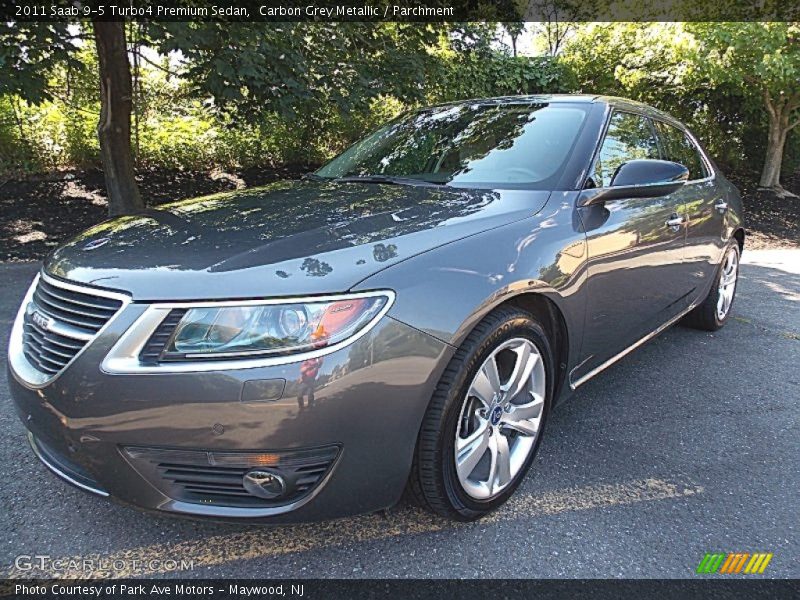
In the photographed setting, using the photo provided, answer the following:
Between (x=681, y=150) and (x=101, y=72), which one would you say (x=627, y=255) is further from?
(x=101, y=72)

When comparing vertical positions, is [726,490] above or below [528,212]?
below

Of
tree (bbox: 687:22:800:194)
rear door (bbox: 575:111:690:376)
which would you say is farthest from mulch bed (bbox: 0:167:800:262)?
rear door (bbox: 575:111:690:376)

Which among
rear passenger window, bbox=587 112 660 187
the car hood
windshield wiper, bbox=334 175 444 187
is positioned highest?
rear passenger window, bbox=587 112 660 187

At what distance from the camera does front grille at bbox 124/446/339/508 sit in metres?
1.56

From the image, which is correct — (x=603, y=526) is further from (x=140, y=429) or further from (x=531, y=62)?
(x=531, y=62)

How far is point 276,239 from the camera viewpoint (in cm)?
185

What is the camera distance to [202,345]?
60.6 inches

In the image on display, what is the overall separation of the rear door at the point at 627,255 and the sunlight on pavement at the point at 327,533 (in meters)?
0.55

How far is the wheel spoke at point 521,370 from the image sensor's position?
6.91 ft

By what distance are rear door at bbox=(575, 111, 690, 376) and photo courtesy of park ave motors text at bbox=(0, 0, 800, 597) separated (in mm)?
19

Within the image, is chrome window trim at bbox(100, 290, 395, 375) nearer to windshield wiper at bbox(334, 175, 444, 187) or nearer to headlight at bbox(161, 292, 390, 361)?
headlight at bbox(161, 292, 390, 361)

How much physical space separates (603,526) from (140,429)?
160cm

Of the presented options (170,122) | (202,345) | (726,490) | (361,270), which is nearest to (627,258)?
(726,490)

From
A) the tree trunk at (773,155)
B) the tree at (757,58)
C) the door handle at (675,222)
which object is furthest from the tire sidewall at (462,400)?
the tree trunk at (773,155)
